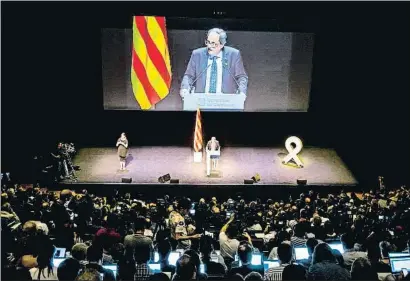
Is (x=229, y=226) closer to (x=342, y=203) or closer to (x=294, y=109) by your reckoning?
(x=342, y=203)

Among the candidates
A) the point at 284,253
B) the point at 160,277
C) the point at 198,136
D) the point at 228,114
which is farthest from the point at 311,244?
the point at 228,114

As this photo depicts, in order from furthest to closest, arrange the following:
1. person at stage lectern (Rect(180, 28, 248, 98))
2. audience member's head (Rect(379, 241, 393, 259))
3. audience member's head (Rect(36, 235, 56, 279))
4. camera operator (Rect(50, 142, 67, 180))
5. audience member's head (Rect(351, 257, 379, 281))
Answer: person at stage lectern (Rect(180, 28, 248, 98)) → camera operator (Rect(50, 142, 67, 180)) → audience member's head (Rect(379, 241, 393, 259)) → audience member's head (Rect(36, 235, 56, 279)) → audience member's head (Rect(351, 257, 379, 281))

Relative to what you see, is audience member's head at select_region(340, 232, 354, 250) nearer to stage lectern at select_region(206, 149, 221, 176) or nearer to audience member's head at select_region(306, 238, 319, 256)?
audience member's head at select_region(306, 238, 319, 256)

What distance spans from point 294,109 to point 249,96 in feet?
4.29

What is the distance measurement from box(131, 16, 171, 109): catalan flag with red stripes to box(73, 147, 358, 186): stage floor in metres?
1.55

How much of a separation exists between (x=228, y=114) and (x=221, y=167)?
211cm

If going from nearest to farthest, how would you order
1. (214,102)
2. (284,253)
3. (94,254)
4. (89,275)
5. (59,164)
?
(89,275)
(284,253)
(94,254)
(59,164)
(214,102)

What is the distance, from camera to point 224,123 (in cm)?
1661

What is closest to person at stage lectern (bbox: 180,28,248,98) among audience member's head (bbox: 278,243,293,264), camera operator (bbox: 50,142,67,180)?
camera operator (bbox: 50,142,67,180)

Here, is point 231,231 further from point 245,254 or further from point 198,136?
point 198,136

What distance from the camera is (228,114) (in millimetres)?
16531

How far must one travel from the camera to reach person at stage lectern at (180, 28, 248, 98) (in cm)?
1528

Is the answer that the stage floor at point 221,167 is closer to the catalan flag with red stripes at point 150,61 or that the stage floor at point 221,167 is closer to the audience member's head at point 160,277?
the catalan flag with red stripes at point 150,61

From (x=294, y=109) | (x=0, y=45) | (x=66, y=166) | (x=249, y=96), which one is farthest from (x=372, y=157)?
(x=0, y=45)
